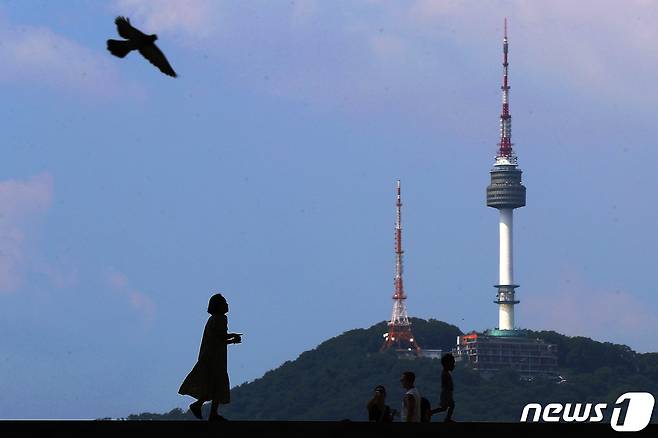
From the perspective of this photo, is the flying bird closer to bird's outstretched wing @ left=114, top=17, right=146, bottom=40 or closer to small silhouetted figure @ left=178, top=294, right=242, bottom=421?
bird's outstretched wing @ left=114, top=17, right=146, bottom=40

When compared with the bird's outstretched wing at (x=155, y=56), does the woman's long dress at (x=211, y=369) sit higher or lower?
lower

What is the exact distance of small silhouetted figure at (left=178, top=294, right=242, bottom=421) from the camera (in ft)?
77.5

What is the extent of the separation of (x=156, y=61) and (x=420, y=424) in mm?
7300

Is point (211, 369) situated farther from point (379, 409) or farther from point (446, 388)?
point (446, 388)

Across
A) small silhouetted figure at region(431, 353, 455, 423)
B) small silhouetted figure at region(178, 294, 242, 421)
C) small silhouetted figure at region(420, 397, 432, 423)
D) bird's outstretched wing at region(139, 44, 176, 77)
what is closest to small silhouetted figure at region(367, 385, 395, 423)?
small silhouetted figure at region(420, 397, 432, 423)

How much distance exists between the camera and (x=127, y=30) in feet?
89.3

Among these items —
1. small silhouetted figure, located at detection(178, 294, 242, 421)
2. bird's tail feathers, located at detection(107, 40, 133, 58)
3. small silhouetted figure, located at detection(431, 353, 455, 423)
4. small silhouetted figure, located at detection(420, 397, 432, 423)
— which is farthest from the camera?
bird's tail feathers, located at detection(107, 40, 133, 58)

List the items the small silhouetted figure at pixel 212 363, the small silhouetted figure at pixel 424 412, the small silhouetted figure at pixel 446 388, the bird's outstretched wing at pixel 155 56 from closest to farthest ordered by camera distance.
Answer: the small silhouetted figure at pixel 212 363 < the small silhouetted figure at pixel 424 412 < the small silhouetted figure at pixel 446 388 < the bird's outstretched wing at pixel 155 56

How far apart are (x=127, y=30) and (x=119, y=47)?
90 centimetres

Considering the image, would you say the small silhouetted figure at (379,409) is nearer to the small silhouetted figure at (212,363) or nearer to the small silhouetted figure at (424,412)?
the small silhouetted figure at (424,412)

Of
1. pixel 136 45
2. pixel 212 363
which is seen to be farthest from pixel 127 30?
pixel 212 363

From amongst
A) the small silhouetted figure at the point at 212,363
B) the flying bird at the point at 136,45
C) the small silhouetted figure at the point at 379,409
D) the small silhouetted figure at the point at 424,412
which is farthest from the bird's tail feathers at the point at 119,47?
the small silhouetted figure at the point at 424,412

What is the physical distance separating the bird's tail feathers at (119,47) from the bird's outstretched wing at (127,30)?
0.31 metres

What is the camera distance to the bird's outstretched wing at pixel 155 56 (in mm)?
25922
